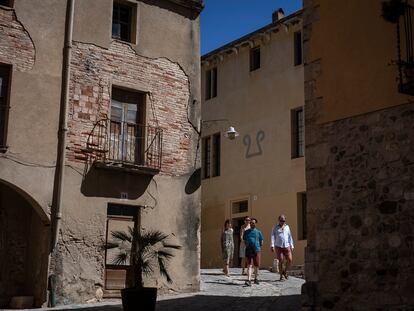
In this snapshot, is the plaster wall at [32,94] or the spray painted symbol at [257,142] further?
the spray painted symbol at [257,142]

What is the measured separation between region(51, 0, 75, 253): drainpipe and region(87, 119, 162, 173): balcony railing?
696 mm

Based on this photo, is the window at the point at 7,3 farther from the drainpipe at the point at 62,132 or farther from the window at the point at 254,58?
the window at the point at 254,58

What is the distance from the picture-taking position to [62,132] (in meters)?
14.9

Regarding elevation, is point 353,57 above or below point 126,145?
above

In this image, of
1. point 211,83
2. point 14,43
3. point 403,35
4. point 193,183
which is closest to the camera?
point 403,35

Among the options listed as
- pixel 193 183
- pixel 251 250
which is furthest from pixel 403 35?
pixel 193 183

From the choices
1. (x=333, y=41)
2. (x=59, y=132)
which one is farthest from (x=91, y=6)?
(x=333, y=41)

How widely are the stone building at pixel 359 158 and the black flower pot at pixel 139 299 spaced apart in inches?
102

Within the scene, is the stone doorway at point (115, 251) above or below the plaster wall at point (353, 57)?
below

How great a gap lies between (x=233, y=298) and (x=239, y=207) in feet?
37.7

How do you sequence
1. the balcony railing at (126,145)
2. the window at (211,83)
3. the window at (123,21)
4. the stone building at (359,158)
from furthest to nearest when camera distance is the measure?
1. the window at (211,83)
2. the window at (123,21)
3. the balcony railing at (126,145)
4. the stone building at (359,158)

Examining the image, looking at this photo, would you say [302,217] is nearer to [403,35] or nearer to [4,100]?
[4,100]

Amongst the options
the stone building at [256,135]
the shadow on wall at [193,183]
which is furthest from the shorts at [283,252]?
the stone building at [256,135]

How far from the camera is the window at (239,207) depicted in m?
25.3
